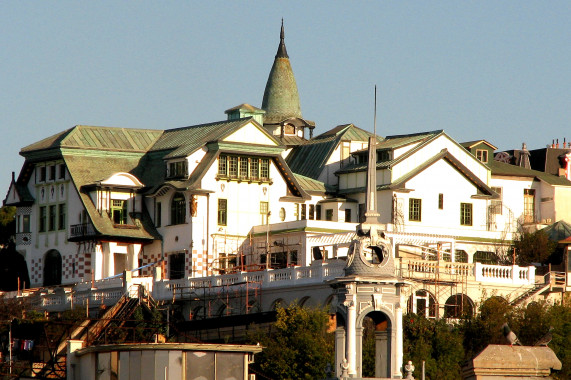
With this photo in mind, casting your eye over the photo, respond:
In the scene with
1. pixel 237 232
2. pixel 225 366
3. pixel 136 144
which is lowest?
pixel 225 366

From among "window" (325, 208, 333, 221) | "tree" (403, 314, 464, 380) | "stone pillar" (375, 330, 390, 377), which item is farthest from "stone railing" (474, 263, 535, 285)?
"stone pillar" (375, 330, 390, 377)

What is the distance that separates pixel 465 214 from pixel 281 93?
2122 cm

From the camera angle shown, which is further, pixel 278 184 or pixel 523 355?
pixel 278 184

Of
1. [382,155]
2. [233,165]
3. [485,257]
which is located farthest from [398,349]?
[382,155]

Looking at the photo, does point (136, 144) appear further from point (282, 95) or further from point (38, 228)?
point (282, 95)

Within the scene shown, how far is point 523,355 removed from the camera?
18.3m

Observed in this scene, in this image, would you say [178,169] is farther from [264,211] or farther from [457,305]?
[457,305]

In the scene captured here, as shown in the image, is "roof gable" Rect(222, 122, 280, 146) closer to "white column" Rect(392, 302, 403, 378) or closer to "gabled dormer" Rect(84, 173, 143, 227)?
"gabled dormer" Rect(84, 173, 143, 227)

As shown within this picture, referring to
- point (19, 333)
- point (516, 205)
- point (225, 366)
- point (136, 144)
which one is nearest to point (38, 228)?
point (136, 144)

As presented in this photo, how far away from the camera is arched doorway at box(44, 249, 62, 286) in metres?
87.9

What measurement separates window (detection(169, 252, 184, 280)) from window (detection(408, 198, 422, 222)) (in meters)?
13.8

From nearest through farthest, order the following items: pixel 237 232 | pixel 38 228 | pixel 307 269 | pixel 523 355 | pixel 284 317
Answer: pixel 523 355 < pixel 284 317 < pixel 307 269 < pixel 237 232 < pixel 38 228

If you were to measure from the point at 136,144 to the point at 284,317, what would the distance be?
105 feet

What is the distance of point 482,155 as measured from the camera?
304 ft
